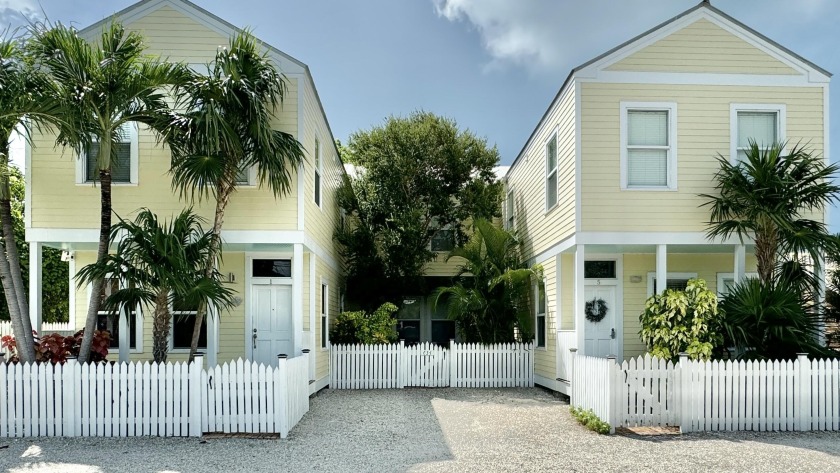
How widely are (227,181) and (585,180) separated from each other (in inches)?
231

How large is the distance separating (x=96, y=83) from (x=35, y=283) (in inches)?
146

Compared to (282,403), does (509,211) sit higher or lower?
higher

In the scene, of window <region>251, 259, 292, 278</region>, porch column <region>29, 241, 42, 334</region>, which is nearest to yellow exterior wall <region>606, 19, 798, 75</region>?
window <region>251, 259, 292, 278</region>

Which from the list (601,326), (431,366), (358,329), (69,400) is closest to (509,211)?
(431,366)

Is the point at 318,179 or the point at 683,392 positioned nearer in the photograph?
the point at 683,392

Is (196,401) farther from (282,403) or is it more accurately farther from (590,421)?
(590,421)

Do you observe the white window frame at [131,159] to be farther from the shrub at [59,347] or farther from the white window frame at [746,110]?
the white window frame at [746,110]

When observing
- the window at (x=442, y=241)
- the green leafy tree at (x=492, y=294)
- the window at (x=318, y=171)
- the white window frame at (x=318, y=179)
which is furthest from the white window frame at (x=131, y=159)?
the window at (x=442, y=241)

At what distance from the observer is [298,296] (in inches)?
428

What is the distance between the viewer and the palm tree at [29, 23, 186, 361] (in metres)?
8.86

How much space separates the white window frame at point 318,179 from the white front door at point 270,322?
1.85 m

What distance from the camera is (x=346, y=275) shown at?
57.4 feet

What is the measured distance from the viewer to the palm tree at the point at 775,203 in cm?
1054

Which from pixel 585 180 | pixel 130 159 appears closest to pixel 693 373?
pixel 585 180
